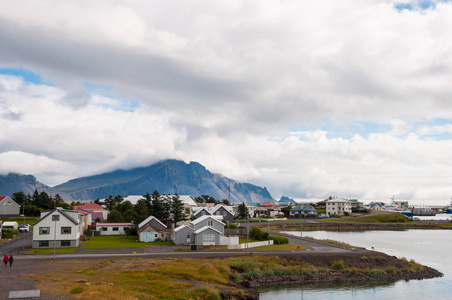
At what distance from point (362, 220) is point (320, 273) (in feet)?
384

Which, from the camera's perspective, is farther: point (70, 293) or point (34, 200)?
point (34, 200)

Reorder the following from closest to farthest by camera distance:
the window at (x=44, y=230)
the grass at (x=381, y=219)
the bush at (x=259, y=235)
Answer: the window at (x=44, y=230) → the bush at (x=259, y=235) → the grass at (x=381, y=219)

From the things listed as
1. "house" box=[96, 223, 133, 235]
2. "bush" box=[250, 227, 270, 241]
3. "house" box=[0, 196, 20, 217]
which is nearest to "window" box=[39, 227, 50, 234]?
"house" box=[96, 223, 133, 235]

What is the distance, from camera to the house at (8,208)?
119769 mm

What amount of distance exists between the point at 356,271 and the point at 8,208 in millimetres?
106088

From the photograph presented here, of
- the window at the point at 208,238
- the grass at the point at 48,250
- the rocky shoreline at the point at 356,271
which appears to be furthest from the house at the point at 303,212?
the grass at the point at 48,250

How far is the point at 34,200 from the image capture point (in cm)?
13875

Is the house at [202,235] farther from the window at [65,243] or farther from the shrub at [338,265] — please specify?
the shrub at [338,265]

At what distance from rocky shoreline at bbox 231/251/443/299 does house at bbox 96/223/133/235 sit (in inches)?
1933

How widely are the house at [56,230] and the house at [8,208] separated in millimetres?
62669

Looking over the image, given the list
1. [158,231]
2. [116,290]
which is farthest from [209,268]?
[158,231]

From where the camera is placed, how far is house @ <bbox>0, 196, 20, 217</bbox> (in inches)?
4715

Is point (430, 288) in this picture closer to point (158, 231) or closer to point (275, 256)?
point (275, 256)

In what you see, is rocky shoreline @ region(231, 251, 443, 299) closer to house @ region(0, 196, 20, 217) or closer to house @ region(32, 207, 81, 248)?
house @ region(32, 207, 81, 248)
